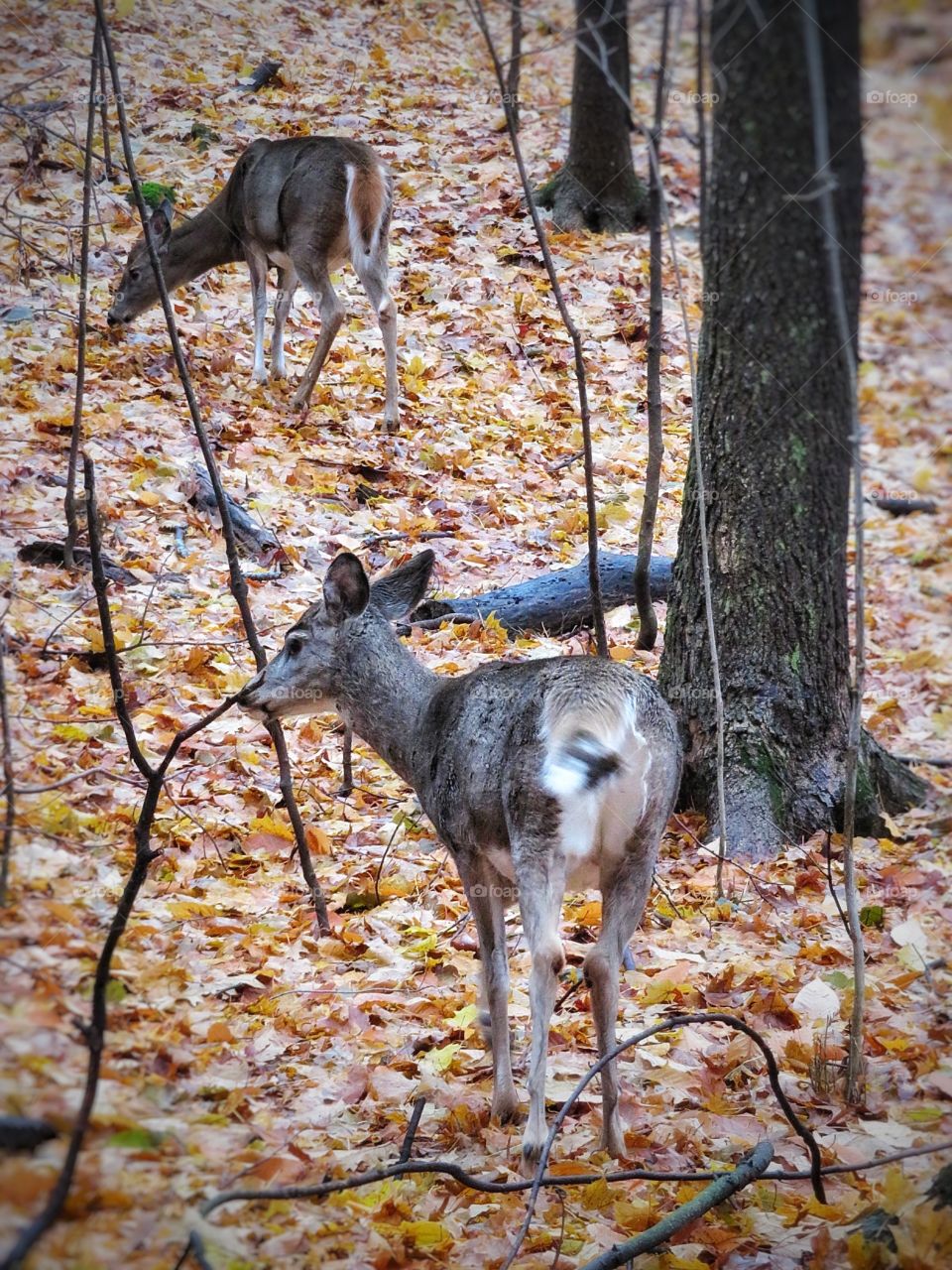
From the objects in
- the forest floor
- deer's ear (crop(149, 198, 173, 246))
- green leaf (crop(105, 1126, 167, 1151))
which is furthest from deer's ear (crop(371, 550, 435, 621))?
green leaf (crop(105, 1126, 167, 1151))

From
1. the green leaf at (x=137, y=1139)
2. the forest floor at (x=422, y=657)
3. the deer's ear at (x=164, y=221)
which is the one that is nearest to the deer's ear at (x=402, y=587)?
the forest floor at (x=422, y=657)

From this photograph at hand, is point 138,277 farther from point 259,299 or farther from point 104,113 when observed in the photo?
point 259,299

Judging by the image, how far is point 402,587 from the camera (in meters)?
4.68

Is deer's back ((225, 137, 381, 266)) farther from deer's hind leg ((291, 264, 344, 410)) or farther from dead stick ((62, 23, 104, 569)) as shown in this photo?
dead stick ((62, 23, 104, 569))

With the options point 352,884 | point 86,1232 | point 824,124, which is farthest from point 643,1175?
point 824,124

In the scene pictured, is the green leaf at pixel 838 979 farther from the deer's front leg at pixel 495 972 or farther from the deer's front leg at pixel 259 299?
the deer's front leg at pixel 259 299

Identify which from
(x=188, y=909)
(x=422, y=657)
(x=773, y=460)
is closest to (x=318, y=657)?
(x=188, y=909)

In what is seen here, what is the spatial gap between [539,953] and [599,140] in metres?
3.30

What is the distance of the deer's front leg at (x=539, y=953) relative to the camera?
11.1 ft

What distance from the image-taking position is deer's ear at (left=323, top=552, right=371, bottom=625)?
4.36 metres

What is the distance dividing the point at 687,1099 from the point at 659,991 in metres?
0.55

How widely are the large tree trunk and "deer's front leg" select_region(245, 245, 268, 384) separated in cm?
172

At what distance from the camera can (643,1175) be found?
3201mm

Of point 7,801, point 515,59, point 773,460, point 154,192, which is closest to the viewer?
point 7,801
